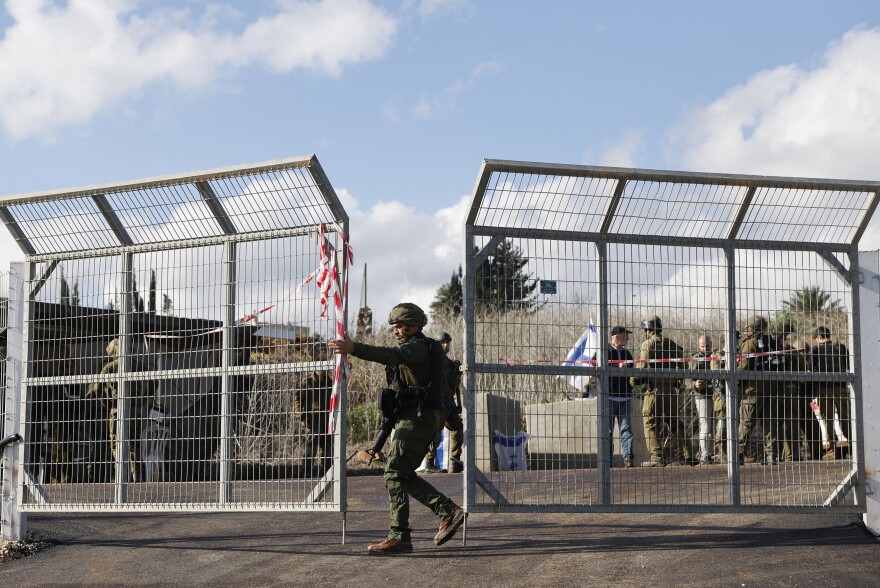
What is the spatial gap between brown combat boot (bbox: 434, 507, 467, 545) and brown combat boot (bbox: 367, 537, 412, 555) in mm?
243

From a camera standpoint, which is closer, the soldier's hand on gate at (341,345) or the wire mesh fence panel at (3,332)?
the soldier's hand on gate at (341,345)

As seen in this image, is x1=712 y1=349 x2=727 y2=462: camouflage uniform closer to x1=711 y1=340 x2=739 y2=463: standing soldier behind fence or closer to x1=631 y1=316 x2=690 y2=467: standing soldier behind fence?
x1=711 y1=340 x2=739 y2=463: standing soldier behind fence

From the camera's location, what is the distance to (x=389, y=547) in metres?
7.52

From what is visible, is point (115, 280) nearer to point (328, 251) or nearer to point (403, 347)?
point (328, 251)

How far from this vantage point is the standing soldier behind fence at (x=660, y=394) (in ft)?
25.8

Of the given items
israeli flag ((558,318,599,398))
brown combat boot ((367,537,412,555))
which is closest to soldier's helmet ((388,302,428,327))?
israeli flag ((558,318,599,398))

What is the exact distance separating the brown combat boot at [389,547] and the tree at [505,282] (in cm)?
180

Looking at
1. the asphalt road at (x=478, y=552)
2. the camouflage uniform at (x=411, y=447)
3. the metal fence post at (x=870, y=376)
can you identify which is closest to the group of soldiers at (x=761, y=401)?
the metal fence post at (x=870, y=376)

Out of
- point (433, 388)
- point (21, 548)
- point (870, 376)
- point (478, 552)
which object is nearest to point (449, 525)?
point (478, 552)

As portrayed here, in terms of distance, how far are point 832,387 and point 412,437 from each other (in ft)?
11.4

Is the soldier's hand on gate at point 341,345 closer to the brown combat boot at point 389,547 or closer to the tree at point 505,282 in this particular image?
the tree at point 505,282

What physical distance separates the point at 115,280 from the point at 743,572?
5513mm

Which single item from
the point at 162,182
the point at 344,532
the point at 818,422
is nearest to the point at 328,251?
the point at 162,182

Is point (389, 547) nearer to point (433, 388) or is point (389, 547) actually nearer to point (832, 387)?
point (433, 388)
